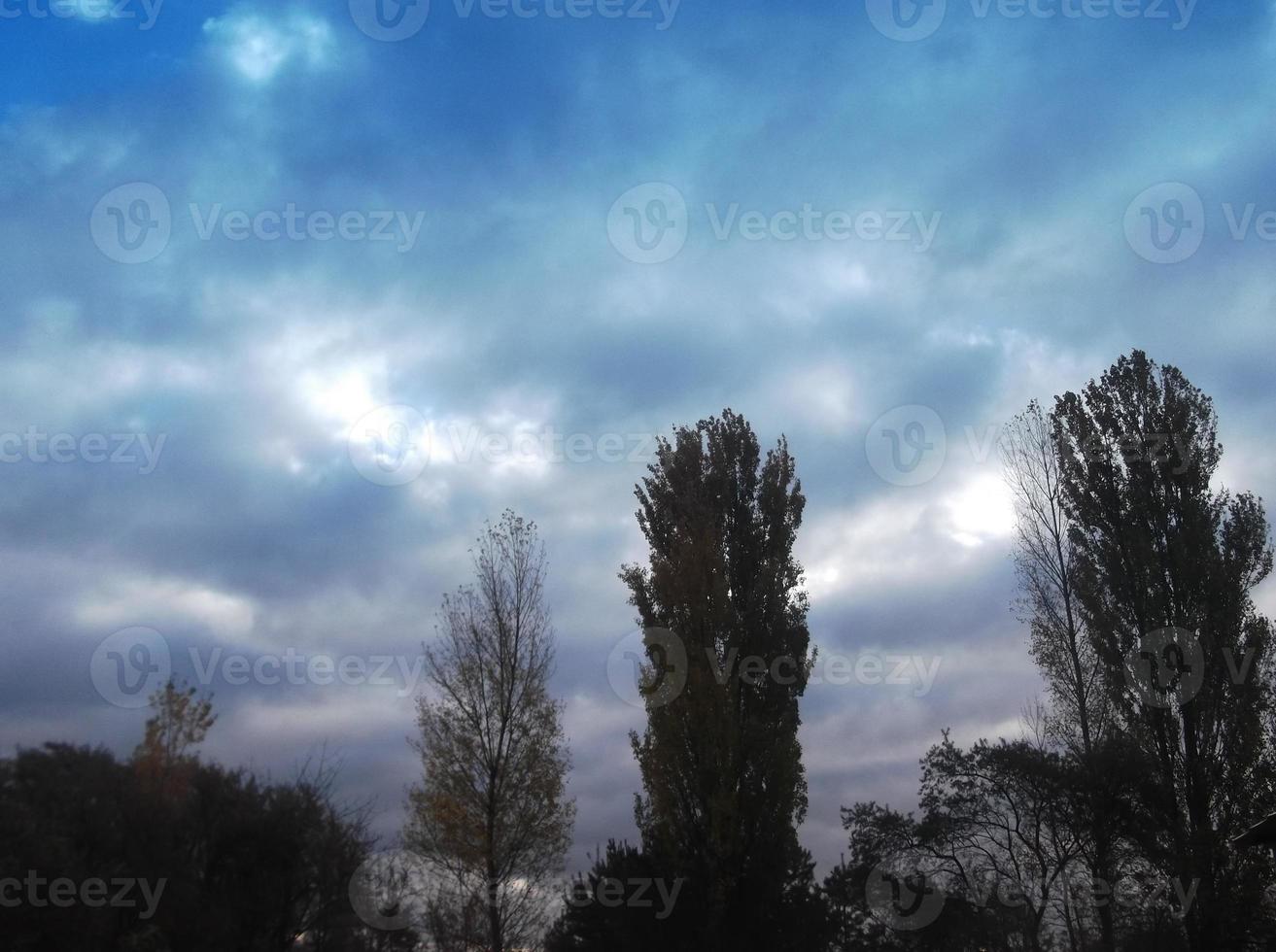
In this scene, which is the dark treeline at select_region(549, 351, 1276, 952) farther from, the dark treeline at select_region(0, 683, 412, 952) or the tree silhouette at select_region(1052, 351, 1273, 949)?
the dark treeline at select_region(0, 683, 412, 952)

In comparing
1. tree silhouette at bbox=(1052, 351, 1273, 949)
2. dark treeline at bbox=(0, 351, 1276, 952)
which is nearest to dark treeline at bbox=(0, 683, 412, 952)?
dark treeline at bbox=(0, 351, 1276, 952)

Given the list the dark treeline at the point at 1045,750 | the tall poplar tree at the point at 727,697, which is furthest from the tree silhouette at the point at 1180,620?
the tall poplar tree at the point at 727,697

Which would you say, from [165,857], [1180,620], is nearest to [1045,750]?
[1180,620]

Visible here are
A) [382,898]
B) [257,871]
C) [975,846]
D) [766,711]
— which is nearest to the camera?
[257,871]

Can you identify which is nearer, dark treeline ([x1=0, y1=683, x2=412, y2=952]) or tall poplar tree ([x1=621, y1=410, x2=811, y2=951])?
dark treeline ([x1=0, y1=683, x2=412, y2=952])

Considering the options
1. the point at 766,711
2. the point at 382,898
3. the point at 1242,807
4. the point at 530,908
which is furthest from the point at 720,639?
the point at 1242,807

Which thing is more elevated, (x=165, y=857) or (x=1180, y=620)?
(x=1180, y=620)

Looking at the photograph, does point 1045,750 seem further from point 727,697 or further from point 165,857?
point 165,857

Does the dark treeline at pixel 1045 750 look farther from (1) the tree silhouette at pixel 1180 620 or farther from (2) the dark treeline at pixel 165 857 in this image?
(2) the dark treeline at pixel 165 857

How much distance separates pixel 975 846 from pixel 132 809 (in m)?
18.2

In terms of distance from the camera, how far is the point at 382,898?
18828 mm

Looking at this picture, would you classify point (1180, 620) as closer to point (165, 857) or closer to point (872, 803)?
point (872, 803)

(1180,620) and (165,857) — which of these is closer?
(165,857)

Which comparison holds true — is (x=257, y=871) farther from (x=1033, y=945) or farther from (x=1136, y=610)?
(x=1136, y=610)
